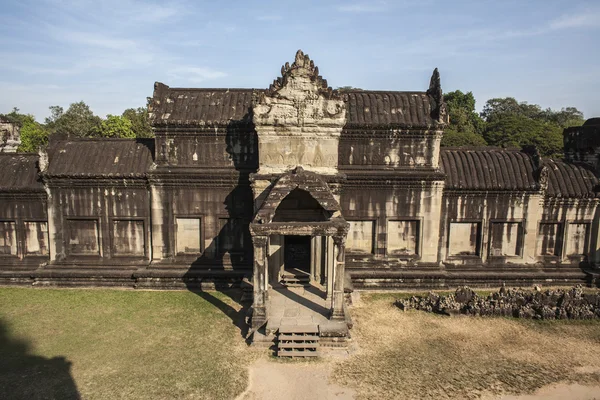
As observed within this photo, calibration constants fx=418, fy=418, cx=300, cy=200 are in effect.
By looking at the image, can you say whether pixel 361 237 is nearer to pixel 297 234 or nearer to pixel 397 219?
pixel 397 219

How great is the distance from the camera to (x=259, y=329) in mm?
13719

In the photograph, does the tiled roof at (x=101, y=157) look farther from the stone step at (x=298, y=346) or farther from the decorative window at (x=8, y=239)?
the stone step at (x=298, y=346)

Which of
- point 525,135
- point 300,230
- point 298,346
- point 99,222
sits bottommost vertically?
point 298,346

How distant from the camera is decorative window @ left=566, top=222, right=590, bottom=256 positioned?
19.6 m

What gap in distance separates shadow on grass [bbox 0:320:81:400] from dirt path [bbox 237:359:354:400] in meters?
4.57

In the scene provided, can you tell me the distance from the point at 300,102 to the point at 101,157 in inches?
378

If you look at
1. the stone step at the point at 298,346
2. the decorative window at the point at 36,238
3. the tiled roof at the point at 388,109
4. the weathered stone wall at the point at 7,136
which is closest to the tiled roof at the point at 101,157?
the decorative window at the point at 36,238

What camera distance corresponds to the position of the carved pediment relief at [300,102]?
15.8 metres

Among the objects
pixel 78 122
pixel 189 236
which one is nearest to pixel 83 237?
pixel 189 236

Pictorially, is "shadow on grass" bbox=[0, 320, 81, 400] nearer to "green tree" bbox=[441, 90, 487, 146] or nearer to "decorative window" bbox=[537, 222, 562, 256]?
"decorative window" bbox=[537, 222, 562, 256]

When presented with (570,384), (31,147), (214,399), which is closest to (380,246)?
(570,384)

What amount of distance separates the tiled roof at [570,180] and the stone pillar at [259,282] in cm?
1376

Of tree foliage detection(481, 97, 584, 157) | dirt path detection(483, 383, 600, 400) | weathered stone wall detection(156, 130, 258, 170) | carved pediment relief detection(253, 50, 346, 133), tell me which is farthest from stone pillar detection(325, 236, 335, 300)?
tree foliage detection(481, 97, 584, 157)

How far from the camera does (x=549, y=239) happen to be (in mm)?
19562
